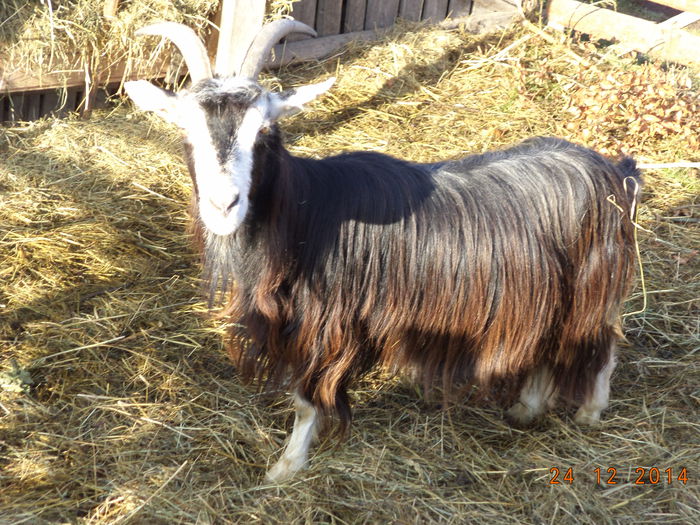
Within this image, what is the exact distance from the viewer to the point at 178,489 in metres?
3.16

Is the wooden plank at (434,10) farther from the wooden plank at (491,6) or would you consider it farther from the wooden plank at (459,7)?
the wooden plank at (491,6)

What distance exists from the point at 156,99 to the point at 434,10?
5777 mm

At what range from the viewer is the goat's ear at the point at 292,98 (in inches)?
119

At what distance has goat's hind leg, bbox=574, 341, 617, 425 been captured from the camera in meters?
3.68

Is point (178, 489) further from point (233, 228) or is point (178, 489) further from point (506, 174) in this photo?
point (506, 174)

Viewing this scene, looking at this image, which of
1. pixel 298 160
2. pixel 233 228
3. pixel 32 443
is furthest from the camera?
pixel 32 443

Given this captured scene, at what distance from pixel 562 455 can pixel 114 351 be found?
240cm

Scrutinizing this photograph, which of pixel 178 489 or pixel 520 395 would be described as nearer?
pixel 178 489

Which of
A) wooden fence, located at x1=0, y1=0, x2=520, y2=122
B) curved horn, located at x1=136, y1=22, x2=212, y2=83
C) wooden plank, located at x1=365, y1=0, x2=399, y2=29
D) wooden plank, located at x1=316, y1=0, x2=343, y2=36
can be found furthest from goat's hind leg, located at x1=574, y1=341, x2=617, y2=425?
wooden plank, located at x1=365, y1=0, x2=399, y2=29

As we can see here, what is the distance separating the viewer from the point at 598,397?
372 cm

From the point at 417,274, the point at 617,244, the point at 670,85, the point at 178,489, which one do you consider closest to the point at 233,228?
the point at 417,274

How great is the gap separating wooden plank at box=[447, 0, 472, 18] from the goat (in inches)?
200

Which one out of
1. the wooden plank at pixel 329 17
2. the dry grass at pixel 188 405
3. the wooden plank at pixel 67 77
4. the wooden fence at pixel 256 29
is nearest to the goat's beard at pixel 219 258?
the dry grass at pixel 188 405

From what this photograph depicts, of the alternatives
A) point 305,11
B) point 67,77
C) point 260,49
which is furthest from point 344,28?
point 260,49
